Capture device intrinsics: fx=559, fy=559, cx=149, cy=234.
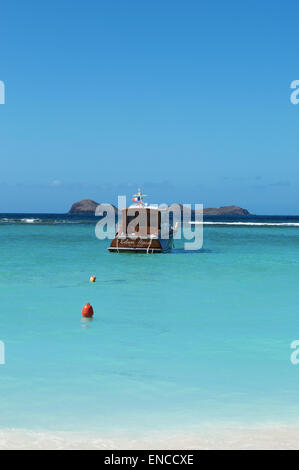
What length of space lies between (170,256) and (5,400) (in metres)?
27.3

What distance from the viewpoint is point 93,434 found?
712cm

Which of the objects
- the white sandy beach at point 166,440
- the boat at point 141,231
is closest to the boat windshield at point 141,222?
the boat at point 141,231

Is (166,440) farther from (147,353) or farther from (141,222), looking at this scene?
(141,222)

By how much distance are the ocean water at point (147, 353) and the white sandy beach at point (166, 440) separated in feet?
0.81

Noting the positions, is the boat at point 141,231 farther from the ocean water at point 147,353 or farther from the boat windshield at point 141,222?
the ocean water at point 147,353

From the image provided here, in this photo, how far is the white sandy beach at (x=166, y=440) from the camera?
6.64m

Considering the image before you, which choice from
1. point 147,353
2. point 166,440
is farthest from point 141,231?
point 166,440

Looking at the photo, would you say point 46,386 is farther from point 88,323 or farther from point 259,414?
point 88,323


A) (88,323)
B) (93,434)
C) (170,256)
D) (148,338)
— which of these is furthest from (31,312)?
(170,256)

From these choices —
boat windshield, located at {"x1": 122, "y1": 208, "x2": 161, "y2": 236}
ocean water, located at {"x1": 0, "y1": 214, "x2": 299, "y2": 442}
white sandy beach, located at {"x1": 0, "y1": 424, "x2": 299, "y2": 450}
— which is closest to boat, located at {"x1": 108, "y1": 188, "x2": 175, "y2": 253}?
boat windshield, located at {"x1": 122, "y1": 208, "x2": 161, "y2": 236}

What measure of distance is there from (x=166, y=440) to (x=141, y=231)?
28.9 metres

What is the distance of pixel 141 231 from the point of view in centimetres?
3569

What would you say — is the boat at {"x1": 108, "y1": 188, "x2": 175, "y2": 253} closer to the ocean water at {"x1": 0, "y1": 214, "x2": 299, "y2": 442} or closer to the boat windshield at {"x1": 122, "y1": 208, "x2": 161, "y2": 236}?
the boat windshield at {"x1": 122, "y1": 208, "x2": 161, "y2": 236}
